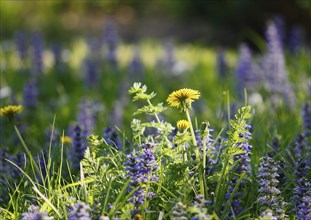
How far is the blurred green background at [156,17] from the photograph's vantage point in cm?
1045

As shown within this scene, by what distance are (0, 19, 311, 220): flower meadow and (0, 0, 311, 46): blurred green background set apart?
537 millimetres

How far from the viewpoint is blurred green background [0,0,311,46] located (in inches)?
411

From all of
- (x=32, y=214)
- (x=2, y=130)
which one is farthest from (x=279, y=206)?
(x=2, y=130)

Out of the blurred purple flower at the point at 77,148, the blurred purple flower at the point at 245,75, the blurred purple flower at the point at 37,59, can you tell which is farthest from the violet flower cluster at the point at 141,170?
the blurred purple flower at the point at 37,59

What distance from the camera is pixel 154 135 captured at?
4293mm

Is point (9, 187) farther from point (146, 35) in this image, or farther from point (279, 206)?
point (146, 35)

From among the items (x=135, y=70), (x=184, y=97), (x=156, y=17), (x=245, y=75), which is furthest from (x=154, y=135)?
(x=156, y=17)

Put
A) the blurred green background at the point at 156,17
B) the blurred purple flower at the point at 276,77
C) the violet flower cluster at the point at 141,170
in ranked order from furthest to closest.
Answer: the blurred green background at the point at 156,17
the blurred purple flower at the point at 276,77
the violet flower cluster at the point at 141,170

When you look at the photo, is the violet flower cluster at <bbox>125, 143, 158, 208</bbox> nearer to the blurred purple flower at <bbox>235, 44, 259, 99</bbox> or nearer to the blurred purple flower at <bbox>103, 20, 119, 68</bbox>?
the blurred purple flower at <bbox>235, 44, 259, 99</bbox>

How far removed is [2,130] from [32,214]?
289 centimetres

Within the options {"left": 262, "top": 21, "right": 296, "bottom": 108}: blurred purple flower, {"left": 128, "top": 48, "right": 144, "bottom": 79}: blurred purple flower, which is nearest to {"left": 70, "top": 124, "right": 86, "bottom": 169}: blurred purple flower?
{"left": 262, "top": 21, "right": 296, "bottom": 108}: blurred purple flower

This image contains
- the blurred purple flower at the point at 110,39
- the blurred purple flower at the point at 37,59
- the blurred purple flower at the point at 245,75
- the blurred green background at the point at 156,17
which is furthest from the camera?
the blurred green background at the point at 156,17

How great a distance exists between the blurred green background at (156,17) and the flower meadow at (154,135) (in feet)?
1.76

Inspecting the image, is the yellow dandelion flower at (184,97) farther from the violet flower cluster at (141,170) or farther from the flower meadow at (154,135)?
the violet flower cluster at (141,170)
